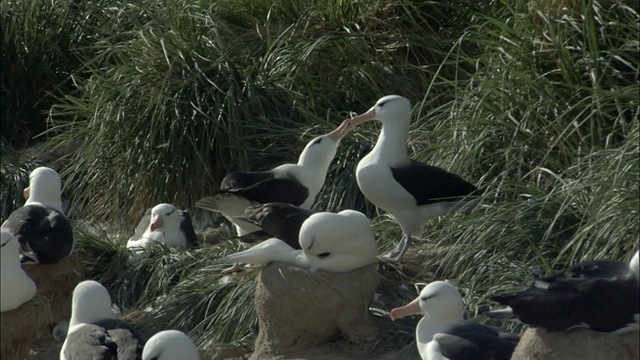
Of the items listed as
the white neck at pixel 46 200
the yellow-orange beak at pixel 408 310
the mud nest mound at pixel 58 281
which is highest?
the yellow-orange beak at pixel 408 310

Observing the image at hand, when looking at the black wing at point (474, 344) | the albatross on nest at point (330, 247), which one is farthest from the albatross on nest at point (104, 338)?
the black wing at point (474, 344)

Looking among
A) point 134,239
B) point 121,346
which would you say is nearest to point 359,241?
point 121,346

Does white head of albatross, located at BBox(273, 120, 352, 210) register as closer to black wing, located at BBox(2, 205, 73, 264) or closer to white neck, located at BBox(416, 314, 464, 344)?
black wing, located at BBox(2, 205, 73, 264)

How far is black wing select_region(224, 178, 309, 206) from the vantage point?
363 inches

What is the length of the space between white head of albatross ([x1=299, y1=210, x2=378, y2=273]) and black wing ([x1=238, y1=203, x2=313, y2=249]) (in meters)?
0.26

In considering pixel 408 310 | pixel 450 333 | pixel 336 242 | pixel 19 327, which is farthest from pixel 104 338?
pixel 450 333

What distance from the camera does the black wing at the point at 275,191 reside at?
922cm

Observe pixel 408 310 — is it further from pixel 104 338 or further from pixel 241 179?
pixel 241 179

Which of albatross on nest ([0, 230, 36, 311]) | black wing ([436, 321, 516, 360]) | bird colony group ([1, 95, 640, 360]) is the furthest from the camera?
albatross on nest ([0, 230, 36, 311])

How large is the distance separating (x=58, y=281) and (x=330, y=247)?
95.6 inches

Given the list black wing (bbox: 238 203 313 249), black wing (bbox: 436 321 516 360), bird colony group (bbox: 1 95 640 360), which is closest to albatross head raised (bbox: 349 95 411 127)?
bird colony group (bbox: 1 95 640 360)

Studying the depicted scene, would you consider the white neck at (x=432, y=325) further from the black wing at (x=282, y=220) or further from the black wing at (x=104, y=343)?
the black wing at (x=104, y=343)

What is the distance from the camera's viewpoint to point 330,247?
7656 millimetres

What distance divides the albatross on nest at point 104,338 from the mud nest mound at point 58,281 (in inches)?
39.8
